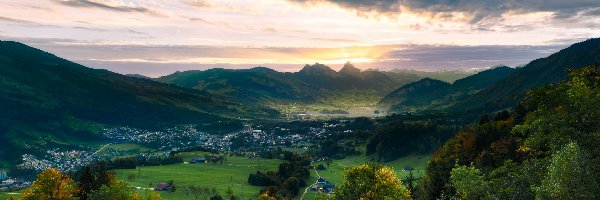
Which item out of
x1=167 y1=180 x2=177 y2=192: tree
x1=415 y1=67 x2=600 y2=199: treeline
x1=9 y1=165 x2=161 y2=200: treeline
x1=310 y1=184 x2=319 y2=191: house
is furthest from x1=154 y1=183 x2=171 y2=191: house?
x1=415 y1=67 x2=600 y2=199: treeline

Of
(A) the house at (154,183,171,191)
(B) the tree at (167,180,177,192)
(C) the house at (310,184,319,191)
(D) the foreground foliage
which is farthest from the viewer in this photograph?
(C) the house at (310,184,319,191)

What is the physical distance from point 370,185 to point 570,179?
24218 millimetres

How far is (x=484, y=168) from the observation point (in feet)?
287

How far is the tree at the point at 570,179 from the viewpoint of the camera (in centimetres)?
3700

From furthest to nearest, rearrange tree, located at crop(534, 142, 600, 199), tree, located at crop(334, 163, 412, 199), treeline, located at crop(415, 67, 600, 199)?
tree, located at crop(334, 163, 412, 199) < treeline, located at crop(415, 67, 600, 199) < tree, located at crop(534, 142, 600, 199)

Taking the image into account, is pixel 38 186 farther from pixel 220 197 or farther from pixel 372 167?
pixel 220 197

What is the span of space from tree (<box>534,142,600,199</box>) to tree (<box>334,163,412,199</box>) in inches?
789

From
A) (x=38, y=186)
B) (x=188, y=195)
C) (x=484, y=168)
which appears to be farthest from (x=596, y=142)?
(x=188, y=195)

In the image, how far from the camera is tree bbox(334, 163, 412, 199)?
185ft

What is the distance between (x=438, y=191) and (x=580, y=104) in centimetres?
4910

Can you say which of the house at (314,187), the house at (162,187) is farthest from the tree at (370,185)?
the house at (162,187)

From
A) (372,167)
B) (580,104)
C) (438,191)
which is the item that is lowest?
(438,191)

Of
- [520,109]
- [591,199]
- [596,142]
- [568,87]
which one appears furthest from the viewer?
[520,109]

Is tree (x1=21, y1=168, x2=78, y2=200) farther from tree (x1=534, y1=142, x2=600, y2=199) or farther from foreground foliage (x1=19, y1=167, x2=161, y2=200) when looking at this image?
tree (x1=534, y1=142, x2=600, y2=199)
